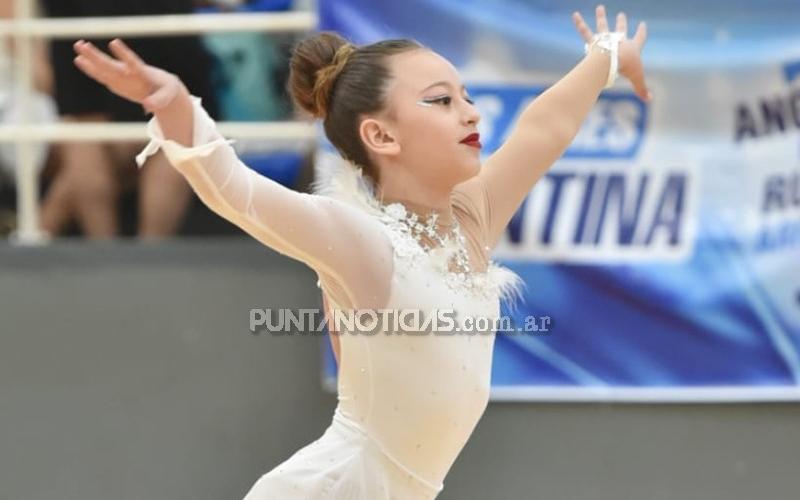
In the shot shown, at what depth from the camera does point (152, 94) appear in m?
1.81

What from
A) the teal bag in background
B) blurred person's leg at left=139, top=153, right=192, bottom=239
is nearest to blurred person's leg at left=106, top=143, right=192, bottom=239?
blurred person's leg at left=139, top=153, right=192, bottom=239

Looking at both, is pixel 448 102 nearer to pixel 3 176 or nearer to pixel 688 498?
pixel 688 498

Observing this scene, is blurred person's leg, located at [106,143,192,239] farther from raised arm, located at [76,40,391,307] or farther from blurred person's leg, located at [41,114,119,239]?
raised arm, located at [76,40,391,307]

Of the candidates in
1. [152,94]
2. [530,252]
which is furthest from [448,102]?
[530,252]

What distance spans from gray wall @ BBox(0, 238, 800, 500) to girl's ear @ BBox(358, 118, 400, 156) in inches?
65.1

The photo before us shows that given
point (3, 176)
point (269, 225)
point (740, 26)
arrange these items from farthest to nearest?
point (3, 176) < point (740, 26) < point (269, 225)

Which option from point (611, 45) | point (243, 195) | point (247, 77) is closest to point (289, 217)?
point (243, 195)

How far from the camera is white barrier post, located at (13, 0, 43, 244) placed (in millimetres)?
4168

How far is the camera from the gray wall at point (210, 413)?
4008 mm

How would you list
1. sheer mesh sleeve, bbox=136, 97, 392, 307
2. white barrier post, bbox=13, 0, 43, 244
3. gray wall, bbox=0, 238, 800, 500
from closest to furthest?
sheer mesh sleeve, bbox=136, 97, 392, 307 < gray wall, bbox=0, 238, 800, 500 < white barrier post, bbox=13, 0, 43, 244

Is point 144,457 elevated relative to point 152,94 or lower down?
lower down

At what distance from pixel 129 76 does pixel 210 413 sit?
2435 millimetres

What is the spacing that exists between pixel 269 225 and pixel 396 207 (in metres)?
0.39

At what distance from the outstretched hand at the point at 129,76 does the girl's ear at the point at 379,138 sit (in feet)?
1.97
